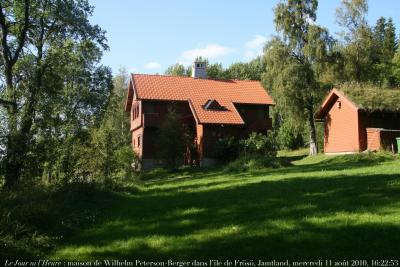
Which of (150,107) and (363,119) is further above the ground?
(150,107)

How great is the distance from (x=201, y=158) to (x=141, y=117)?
6.43 metres

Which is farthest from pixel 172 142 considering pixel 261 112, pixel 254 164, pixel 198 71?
pixel 198 71

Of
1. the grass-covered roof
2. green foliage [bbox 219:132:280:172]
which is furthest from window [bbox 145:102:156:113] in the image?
the grass-covered roof

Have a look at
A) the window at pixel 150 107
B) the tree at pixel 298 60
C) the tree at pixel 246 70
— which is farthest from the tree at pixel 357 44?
the tree at pixel 246 70

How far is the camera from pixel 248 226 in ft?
26.6

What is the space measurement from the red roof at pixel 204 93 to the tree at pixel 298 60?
2.40m

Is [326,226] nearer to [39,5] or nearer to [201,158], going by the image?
[39,5]

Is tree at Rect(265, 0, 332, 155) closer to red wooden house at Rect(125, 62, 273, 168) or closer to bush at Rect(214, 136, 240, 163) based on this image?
red wooden house at Rect(125, 62, 273, 168)

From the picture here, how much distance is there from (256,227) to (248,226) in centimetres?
18

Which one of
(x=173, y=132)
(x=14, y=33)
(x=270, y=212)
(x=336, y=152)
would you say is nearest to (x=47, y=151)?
(x=270, y=212)

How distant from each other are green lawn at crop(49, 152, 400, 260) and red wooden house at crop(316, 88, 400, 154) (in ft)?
56.8

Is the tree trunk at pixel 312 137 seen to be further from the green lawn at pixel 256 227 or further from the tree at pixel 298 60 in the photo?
the green lawn at pixel 256 227

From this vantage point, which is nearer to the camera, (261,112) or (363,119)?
(363,119)

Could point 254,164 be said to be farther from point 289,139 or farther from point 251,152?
point 289,139
